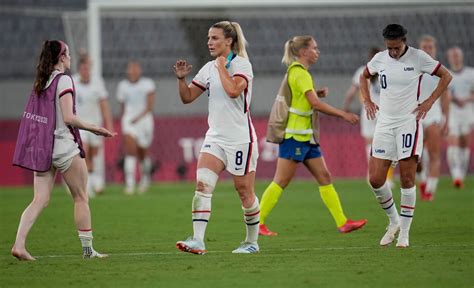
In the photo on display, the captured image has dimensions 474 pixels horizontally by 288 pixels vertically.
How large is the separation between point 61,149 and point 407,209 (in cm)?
353

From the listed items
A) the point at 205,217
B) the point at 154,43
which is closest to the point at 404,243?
the point at 205,217

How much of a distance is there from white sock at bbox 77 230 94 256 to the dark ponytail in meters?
1.37

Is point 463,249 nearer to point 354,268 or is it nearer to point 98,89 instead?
point 354,268

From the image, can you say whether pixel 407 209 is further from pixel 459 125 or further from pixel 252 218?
pixel 459 125

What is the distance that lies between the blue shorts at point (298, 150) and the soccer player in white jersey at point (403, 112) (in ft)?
5.69

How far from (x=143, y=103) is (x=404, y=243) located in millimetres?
11467

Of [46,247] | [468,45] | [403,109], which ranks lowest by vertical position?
[46,247]

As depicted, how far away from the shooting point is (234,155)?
35.1 feet

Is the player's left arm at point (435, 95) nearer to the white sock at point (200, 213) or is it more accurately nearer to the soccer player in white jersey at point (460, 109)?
the white sock at point (200, 213)

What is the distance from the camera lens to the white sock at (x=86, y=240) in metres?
10.7

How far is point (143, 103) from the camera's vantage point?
870 inches

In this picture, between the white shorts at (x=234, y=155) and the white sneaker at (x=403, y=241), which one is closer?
the white shorts at (x=234, y=155)

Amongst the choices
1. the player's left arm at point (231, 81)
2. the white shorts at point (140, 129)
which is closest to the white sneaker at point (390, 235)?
the player's left arm at point (231, 81)

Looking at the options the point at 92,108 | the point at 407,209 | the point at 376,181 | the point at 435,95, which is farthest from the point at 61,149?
the point at 92,108
